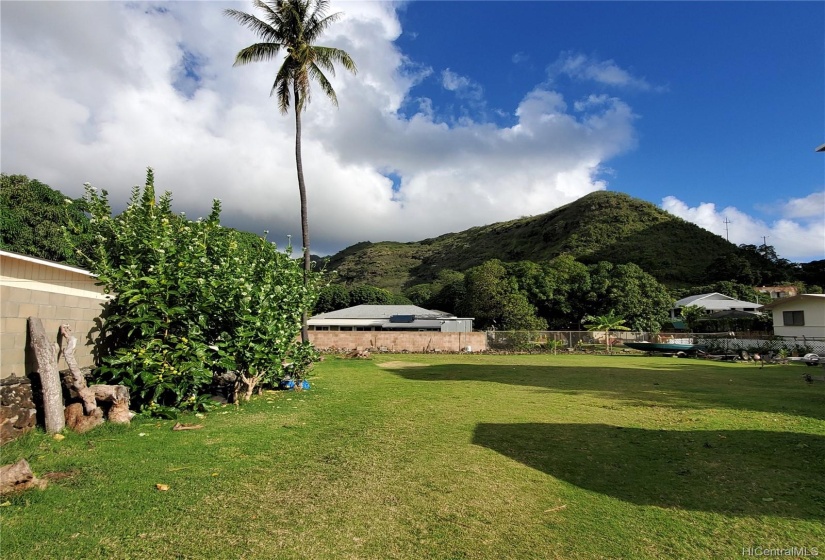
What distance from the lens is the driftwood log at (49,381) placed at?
228 inches

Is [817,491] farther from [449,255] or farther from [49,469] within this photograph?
[449,255]

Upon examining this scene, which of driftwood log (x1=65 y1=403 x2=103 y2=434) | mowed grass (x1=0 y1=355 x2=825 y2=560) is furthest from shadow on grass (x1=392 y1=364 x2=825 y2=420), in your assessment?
driftwood log (x1=65 y1=403 x2=103 y2=434)

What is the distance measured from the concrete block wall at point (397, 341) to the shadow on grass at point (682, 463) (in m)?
20.8

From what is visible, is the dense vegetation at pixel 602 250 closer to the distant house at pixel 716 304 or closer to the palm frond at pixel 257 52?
the distant house at pixel 716 304

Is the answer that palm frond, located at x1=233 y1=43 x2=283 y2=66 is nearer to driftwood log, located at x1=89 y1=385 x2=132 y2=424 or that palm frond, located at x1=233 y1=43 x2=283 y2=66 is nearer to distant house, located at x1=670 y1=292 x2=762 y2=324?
driftwood log, located at x1=89 y1=385 x2=132 y2=424

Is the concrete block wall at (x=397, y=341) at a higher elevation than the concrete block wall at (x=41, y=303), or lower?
lower

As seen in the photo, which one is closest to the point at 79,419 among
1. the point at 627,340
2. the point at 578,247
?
the point at 627,340

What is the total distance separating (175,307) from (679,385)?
12.4 m

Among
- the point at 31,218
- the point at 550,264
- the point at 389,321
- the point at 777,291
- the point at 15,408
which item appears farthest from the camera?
the point at 777,291

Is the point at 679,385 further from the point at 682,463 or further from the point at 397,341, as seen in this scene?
the point at 397,341

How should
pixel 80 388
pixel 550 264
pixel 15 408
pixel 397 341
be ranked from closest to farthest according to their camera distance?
pixel 15 408
pixel 80 388
pixel 397 341
pixel 550 264

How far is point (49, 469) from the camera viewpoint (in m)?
4.68

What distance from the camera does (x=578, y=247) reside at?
243 feet

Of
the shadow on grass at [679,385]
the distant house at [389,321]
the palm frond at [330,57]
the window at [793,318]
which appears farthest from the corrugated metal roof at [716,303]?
the palm frond at [330,57]
